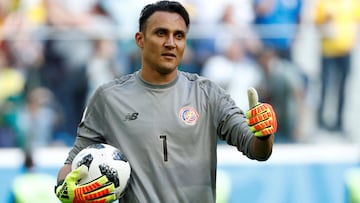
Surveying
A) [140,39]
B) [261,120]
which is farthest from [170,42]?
[261,120]

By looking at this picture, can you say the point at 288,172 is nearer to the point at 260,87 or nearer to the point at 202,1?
the point at 260,87

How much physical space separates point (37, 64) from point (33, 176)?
1.22 m

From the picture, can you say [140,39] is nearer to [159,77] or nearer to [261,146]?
[159,77]

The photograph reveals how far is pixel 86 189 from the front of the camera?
5.34 metres

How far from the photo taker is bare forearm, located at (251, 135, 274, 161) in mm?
5230

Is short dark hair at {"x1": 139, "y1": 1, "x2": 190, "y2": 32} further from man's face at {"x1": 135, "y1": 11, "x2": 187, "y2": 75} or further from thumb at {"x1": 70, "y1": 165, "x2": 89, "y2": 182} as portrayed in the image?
thumb at {"x1": 70, "y1": 165, "x2": 89, "y2": 182}

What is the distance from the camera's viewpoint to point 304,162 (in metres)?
11.0

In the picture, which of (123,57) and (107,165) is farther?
(123,57)

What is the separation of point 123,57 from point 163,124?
523cm

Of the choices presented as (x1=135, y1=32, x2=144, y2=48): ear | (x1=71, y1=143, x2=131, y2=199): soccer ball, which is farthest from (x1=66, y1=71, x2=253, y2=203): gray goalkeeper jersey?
(x1=135, y1=32, x2=144, y2=48): ear

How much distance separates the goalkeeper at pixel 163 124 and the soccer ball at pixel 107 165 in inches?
2.1

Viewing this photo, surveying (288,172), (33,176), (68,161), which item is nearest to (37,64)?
(33,176)

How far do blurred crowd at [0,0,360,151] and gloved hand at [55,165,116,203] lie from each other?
210 inches

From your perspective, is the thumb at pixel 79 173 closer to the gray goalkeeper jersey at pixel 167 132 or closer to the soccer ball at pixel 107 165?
the soccer ball at pixel 107 165
